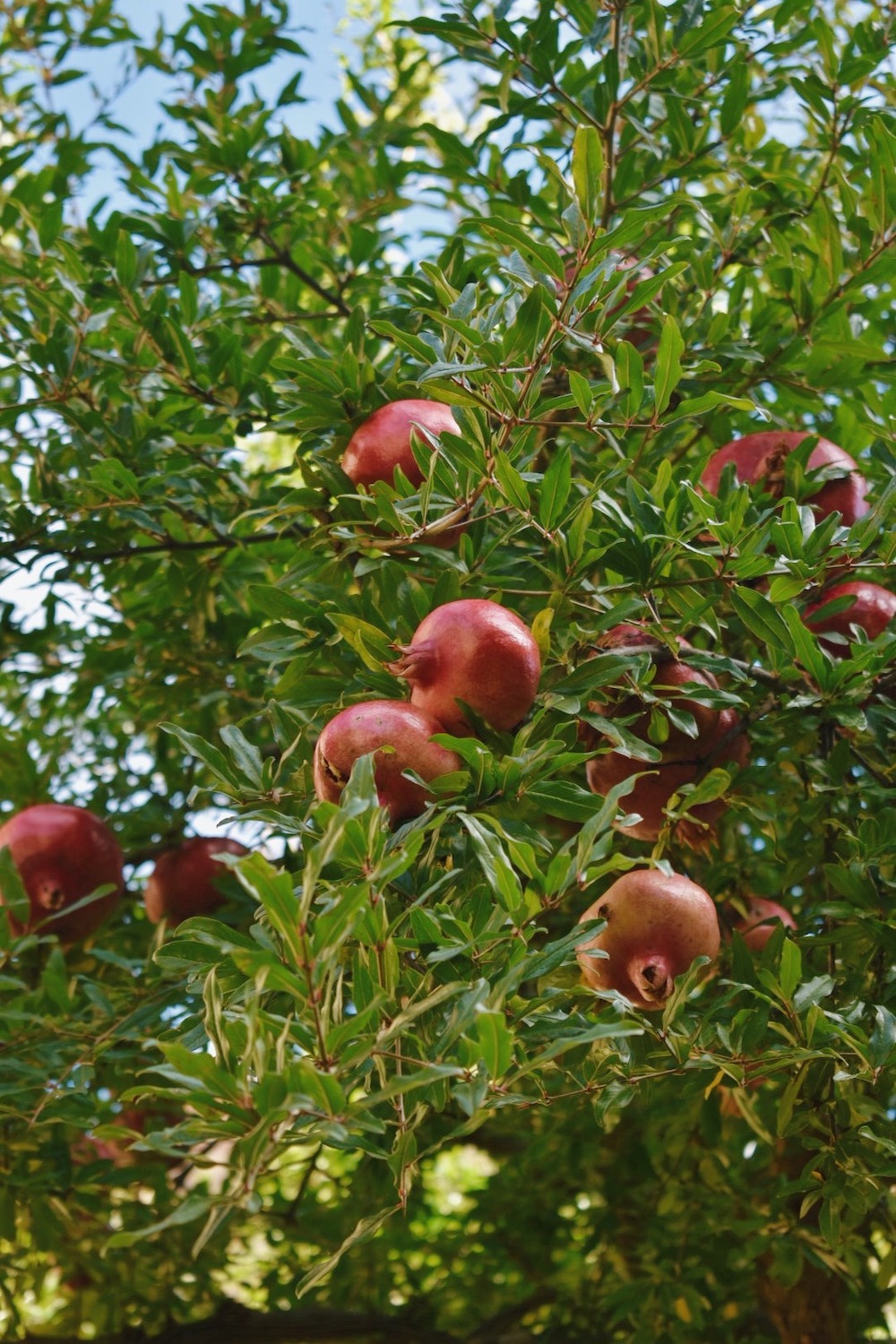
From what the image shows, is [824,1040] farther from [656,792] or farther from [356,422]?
[356,422]

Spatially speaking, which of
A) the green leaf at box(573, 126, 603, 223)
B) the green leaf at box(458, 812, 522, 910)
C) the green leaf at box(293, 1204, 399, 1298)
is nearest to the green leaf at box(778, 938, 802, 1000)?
the green leaf at box(458, 812, 522, 910)

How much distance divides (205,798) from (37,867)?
11.3 inches

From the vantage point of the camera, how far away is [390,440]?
123 cm

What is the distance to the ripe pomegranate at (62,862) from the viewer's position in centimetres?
169

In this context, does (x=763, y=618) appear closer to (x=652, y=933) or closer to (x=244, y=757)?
(x=652, y=933)

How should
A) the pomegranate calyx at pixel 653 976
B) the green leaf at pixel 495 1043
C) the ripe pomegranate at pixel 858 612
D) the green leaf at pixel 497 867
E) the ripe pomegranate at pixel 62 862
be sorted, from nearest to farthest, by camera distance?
1. the green leaf at pixel 495 1043
2. the green leaf at pixel 497 867
3. the pomegranate calyx at pixel 653 976
4. the ripe pomegranate at pixel 858 612
5. the ripe pomegranate at pixel 62 862

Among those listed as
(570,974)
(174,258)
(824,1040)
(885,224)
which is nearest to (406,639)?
(570,974)

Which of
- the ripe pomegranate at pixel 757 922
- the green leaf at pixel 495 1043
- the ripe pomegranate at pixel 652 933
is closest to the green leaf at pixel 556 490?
the ripe pomegranate at pixel 652 933

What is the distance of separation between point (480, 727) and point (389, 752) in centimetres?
10

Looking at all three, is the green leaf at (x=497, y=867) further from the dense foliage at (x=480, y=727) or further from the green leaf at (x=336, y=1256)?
the green leaf at (x=336, y=1256)

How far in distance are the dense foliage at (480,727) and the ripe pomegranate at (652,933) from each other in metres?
0.05

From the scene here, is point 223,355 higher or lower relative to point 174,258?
lower

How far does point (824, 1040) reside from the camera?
1066 millimetres

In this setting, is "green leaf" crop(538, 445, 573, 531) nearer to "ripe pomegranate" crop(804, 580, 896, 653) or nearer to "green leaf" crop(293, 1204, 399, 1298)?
"ripe pomegranate" crop(804, 580, 896, 653)
